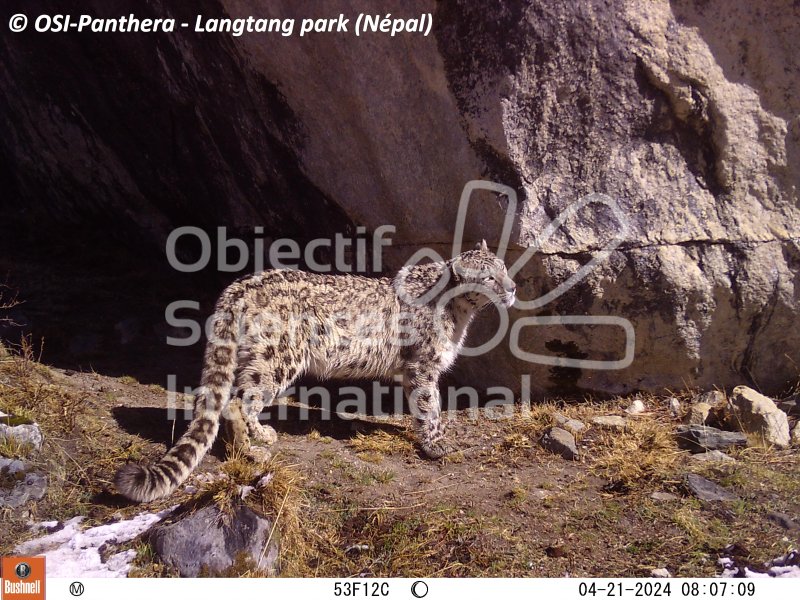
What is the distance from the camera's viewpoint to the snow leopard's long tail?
5.40 m

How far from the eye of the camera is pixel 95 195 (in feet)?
33.9

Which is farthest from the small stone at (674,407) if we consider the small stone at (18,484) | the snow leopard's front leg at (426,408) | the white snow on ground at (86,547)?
the small stone at (18,484)

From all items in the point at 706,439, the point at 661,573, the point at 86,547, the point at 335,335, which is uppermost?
the point at 335,335

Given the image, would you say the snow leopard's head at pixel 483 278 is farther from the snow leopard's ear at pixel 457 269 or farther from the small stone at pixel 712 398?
the small stone at pixel 712 398

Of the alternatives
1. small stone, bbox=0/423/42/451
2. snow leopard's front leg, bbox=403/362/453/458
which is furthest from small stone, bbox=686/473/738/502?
small stone, bbox=0/423/42/451

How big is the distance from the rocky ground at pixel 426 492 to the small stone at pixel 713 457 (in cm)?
2

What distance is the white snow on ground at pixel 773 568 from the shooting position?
5.04 metres

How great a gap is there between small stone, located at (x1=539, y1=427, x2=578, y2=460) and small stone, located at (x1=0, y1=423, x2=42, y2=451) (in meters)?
4.07

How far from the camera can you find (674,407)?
730cm

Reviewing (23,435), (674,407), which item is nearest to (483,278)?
(674,407)

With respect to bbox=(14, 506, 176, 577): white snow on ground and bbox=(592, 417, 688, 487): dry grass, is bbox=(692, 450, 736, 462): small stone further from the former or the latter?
bbox=(14, 506, 176, 577): white snow on ground

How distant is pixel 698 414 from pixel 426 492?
2631 mm

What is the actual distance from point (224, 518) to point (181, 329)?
408 cm

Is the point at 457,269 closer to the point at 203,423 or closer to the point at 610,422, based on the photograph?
the point at 610,422
